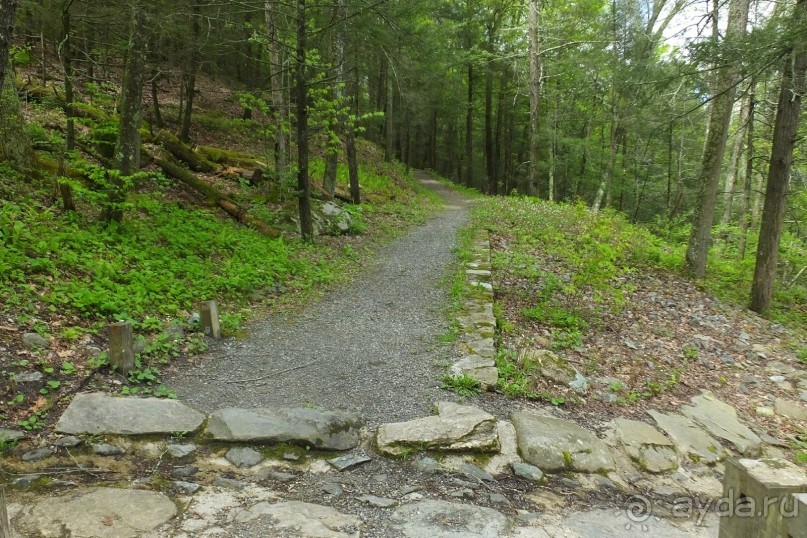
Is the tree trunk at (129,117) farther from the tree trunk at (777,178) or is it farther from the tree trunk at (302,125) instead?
the tree trunk at (777,178)

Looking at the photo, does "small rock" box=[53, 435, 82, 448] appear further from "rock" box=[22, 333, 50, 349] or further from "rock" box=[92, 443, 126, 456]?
"rock" box=[22, 333, 50, 349]

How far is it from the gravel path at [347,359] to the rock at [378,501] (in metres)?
0.95

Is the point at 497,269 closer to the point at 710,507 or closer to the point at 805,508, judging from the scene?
the point at 710,507

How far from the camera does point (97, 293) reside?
5344 mm

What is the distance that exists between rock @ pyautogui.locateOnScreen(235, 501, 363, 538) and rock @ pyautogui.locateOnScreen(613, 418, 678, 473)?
2.73 metres

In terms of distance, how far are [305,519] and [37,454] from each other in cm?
196

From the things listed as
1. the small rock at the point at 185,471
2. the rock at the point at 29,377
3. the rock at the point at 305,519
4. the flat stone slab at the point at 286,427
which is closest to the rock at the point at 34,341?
the rock at the point at 29,377

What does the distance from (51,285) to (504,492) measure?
5.26 metres

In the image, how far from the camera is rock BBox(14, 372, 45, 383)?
12.7 ft

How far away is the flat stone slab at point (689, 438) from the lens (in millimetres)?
4512

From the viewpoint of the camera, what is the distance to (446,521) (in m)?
3.01

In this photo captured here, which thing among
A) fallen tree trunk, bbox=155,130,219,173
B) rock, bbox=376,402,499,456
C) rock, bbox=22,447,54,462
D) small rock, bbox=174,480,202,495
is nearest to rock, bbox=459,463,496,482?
→ rock, bbox=376,402,499,456

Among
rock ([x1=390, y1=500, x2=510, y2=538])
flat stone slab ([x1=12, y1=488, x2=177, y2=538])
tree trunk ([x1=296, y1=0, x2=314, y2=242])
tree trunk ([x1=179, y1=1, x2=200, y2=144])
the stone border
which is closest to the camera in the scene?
flat stone slab ([x1=12, y1=488, x2=177, y2=538])

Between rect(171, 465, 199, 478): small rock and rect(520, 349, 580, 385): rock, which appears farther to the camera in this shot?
rect(520, 349, 580, 385): rock
